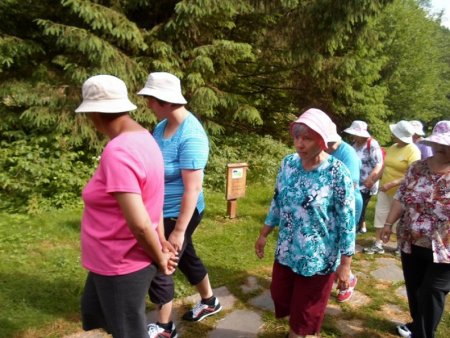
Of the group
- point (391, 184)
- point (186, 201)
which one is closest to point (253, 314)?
point (186, 201)

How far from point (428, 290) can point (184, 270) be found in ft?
5.84

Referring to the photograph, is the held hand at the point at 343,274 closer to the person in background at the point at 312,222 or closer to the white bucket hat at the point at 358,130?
the person in background at the point at 312,222

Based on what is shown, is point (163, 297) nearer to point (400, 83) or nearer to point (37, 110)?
point (37, 110)

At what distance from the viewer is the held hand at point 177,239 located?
2.65 metres

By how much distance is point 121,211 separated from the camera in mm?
1882

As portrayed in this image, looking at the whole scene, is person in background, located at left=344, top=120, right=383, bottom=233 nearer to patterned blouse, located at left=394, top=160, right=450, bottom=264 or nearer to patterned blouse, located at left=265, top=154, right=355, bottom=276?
patterned blouse, located at left=394, top=160, right=450, bottom=264

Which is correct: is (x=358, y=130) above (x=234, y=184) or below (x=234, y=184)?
above

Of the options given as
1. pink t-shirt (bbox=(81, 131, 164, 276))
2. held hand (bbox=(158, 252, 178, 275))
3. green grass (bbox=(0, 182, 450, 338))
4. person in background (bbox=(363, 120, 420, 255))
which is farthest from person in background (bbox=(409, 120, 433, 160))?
pink t-shirt (bbox=(81, 131, 164, 276))

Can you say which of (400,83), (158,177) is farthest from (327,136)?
(400,83)

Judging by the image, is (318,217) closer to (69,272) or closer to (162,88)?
(162,88)

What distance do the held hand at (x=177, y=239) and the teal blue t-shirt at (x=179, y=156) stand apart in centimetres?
18

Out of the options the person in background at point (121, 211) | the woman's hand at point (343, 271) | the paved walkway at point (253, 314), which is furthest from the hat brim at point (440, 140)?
the person in background at point (121, 211)

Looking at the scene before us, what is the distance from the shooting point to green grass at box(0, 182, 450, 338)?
130 inches

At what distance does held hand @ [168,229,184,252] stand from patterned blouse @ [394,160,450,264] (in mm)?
1683
